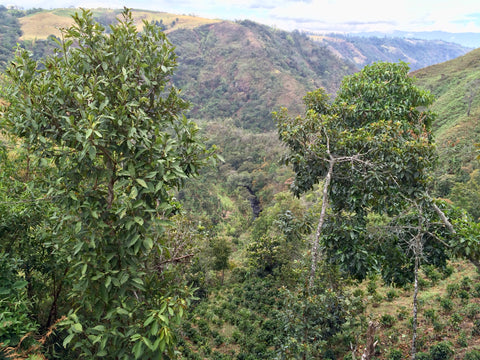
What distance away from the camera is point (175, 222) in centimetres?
473

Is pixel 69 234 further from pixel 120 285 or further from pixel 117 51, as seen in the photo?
pixel 117 51

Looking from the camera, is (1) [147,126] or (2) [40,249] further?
(2) [40,249]

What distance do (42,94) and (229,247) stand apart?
16115 millimetres

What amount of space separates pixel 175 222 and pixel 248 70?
102m

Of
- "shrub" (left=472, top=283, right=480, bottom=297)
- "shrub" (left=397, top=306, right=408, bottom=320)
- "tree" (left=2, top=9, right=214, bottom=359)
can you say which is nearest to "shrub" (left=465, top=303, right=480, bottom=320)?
"shrub" (left=472, top=283, right=480, bottom=297)

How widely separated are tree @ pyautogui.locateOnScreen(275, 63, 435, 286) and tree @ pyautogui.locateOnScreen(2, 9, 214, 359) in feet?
11.9

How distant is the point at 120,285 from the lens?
3182 mm

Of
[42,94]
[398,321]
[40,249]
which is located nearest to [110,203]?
[42,94]

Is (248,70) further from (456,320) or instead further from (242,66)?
(456,320)

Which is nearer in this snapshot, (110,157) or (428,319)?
(110,157)

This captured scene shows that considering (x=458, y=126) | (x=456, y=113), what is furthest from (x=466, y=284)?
(x=456, y=113)

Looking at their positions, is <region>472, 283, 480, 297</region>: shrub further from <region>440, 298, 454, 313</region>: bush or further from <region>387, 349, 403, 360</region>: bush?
<region>387, 349, 403, 360</region>: bush

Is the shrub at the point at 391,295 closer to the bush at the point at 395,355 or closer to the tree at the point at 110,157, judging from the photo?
the bush at the point at 395,355

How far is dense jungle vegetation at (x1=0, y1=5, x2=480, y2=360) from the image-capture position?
126 inches
